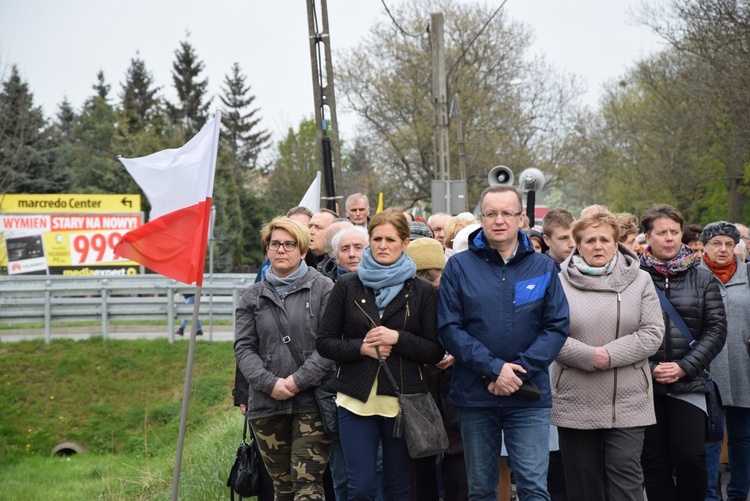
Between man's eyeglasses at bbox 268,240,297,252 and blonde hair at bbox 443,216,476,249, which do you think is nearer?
man's eyeglasses at bbox 268,240,297,252

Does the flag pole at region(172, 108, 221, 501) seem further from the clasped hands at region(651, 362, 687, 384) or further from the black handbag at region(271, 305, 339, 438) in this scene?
the clasped hands at region(651, 362, 687, 384)

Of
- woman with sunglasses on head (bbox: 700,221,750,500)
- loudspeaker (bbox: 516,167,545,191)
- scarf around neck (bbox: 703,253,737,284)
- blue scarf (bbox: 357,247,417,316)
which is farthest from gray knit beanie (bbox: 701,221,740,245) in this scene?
loudspeaker (bbox: 516,167,545,191)

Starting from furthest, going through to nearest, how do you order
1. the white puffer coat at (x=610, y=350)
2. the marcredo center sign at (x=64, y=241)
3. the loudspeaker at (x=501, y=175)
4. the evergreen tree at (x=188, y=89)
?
the evergreen tree at (x=188, y=89) < the marcredo center sign at (x=64, y=241) < the loudspeaker at (x=501, y=175) < the white puffer coat at (x=610, y=350)

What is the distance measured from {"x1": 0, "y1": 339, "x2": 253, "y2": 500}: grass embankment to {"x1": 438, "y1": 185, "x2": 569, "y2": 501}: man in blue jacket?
34.6 ft

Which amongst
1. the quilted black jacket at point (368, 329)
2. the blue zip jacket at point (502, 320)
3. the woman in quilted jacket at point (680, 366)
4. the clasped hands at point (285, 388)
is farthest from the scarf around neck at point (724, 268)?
the clasped hands at point (285, 388)

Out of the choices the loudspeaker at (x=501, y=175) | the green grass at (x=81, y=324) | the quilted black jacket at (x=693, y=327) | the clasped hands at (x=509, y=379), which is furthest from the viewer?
the green grass at (x=81, y=324)

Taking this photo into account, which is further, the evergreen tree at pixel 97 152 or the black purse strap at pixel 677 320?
the evergreen tree at pixel 97 152

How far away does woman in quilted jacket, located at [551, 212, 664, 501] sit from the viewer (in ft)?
17.6

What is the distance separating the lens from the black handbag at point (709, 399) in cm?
583

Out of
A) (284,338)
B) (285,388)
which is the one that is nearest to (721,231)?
(284,338)

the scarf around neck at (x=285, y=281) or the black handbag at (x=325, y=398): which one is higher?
the scarf around neck at (x=285, y=281)

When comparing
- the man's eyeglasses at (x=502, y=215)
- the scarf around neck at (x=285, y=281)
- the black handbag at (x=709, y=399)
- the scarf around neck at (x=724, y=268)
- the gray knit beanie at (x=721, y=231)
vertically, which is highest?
the man's eyeglasses at (x=502, y=215)

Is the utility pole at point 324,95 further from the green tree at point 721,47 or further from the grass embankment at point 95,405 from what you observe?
the green tree at point 721,47

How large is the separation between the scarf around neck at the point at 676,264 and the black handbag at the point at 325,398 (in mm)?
2167
